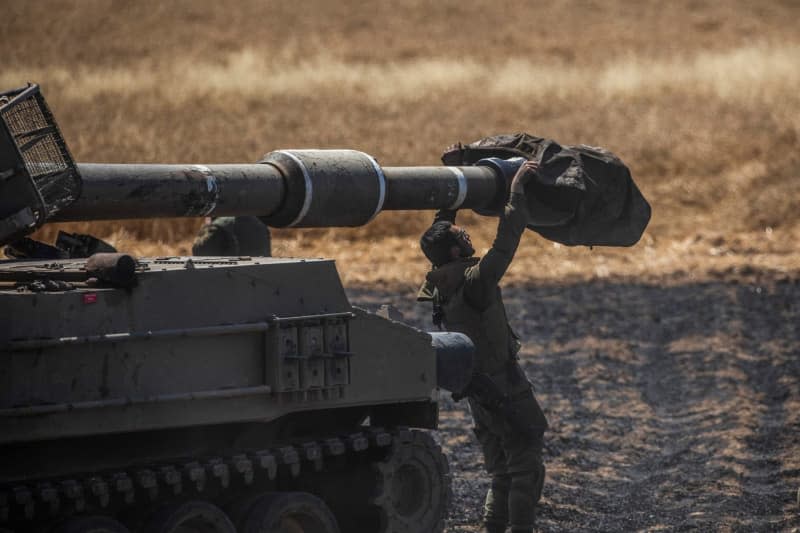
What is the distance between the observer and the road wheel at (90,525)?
757 centimetres

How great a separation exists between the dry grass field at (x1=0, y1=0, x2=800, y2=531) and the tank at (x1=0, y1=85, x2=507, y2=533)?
7.07 feet

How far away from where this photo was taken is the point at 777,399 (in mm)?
14766

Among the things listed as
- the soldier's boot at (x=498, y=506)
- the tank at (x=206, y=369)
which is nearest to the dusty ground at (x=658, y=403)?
the soldier's boot at (x=498, y=506)

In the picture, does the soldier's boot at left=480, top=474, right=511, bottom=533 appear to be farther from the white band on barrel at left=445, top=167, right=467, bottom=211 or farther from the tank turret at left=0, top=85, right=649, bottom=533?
the white band on barrel at left=445, top=167, right=467, bottom=211

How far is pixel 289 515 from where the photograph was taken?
28.3 ft

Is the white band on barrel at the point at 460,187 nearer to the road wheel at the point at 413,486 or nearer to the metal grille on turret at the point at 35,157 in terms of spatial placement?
the road wheel at the point at 413,486

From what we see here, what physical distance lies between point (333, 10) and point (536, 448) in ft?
114

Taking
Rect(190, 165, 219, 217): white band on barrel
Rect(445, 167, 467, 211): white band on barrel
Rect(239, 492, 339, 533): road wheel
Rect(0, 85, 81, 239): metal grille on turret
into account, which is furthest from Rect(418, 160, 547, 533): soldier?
Rect(0, 85, 81, 239): metal grille on turret

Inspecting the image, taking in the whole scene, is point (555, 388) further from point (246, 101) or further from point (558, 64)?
point (558, 64)

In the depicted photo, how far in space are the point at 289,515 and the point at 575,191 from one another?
3137 millimetres

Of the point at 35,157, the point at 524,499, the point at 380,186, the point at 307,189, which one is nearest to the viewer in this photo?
the point at 35,157

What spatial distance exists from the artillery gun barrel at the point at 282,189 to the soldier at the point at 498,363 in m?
0.31

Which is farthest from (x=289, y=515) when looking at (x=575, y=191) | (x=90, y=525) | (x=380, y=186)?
(x=575, y=191)

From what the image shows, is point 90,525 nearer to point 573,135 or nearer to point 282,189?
point 282,189
